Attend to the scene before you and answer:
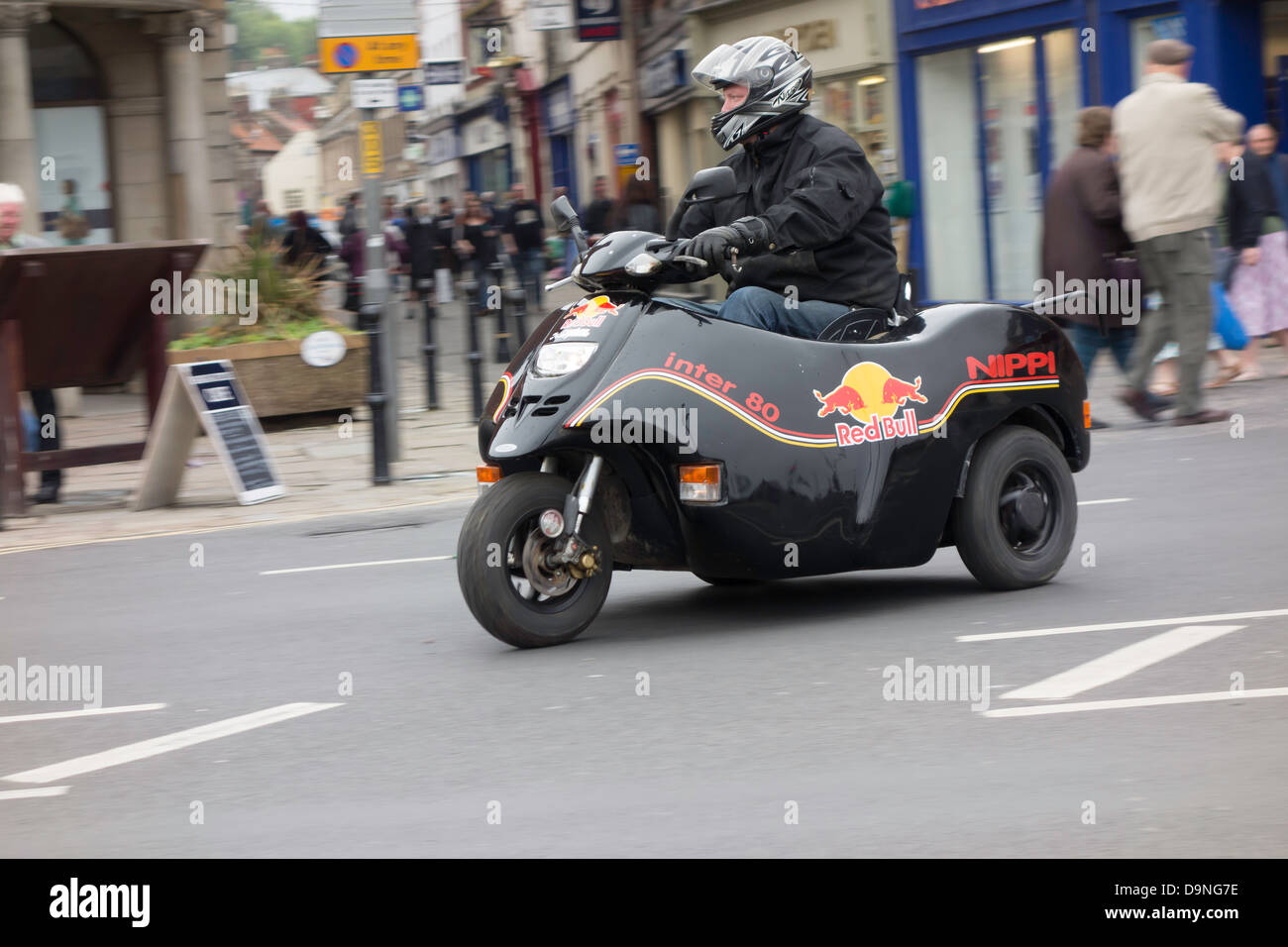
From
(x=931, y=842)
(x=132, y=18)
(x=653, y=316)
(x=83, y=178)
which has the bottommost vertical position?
(x=931, y=842)

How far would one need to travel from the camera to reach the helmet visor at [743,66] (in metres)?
6.56

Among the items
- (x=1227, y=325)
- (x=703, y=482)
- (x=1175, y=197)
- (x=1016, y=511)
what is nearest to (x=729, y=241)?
(x=703, y=482)

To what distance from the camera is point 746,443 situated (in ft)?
20.2

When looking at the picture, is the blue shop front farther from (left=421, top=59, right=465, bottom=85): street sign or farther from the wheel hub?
(left=421, top=59, right=465, bottom=85): street sign

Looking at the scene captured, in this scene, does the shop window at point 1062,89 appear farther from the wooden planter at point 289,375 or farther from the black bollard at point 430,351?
the wooden planter at point 289,375

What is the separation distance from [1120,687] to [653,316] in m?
1.90

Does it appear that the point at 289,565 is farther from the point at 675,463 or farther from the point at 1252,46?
the point at 1252,46

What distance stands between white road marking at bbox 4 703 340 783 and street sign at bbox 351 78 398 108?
787 cm

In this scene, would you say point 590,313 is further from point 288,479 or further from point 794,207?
point 288,479

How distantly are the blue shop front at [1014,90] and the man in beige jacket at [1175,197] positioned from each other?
5.74 m

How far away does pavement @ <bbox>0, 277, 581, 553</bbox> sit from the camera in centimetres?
1091

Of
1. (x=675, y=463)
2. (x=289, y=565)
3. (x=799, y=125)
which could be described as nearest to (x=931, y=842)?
(x=675, y=463)

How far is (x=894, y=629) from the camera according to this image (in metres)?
6.35

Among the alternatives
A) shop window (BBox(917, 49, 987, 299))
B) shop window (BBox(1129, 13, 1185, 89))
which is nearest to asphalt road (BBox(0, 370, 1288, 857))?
shop window (BBox(1129, 13, 1185, 89))
